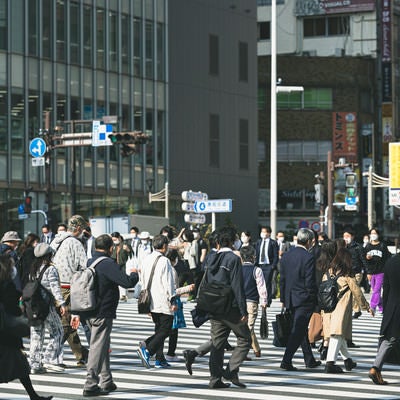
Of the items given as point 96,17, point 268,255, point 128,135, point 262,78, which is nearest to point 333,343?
point 268,255

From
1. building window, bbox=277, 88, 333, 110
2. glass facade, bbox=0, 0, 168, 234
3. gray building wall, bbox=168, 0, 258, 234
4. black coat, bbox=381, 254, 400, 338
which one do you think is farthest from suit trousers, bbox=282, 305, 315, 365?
building window, bbox=277, 88, 333, 110

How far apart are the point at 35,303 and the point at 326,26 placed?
73.5 m

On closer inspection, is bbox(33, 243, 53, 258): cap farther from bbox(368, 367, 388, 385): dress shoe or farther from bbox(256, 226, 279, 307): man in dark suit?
bbox(256, 226, 279, 307): man in dark suit

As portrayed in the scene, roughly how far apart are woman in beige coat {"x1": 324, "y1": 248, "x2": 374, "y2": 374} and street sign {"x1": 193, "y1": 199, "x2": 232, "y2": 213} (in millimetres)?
17554

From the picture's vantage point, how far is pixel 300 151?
81.0 meters

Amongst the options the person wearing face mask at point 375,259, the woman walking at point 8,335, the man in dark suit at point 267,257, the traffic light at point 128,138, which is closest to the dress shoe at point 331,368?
the woman walking at point 8,335

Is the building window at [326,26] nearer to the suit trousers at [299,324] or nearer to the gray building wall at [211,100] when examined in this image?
the gray building wall at [211,100]

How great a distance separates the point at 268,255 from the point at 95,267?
13635mm

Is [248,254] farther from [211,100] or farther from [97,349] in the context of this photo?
[211,100]

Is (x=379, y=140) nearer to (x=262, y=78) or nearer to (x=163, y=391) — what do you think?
(x=262, y=78)

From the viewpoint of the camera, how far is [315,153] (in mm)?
80875

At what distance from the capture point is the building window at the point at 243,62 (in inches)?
2630

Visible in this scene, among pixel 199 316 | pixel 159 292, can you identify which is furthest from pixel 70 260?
pixel 199 316

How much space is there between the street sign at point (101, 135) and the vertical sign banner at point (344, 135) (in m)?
41.8
